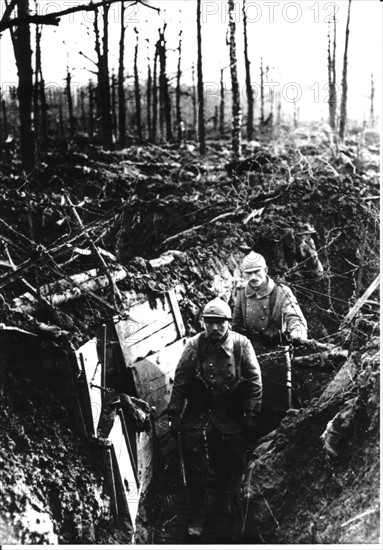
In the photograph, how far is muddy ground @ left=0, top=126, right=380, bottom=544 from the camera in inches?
133

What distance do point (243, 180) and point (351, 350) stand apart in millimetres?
5734

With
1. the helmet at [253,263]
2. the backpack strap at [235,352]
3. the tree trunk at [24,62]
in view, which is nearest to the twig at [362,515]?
the backpack strap at [235,352]

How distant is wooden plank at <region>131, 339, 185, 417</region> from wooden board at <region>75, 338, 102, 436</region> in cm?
58

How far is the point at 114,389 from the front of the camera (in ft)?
15.8

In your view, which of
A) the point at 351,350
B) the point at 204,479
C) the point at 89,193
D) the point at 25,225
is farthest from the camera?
the point at 89,193

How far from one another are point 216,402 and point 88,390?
1.27 m

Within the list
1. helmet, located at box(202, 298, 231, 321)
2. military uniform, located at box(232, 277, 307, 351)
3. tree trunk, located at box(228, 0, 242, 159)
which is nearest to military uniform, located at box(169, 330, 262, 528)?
helmet, located at box(202, 298, 231, 321)

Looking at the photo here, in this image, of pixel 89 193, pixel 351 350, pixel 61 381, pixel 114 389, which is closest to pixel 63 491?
pixel 61 381

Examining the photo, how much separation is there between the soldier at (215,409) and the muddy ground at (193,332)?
37cm

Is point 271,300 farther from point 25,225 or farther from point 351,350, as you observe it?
point 25,225

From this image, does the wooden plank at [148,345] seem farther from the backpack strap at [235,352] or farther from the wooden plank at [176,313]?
the backpack strap at [235,352]

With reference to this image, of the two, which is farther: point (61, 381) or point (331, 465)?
point (61, 381)

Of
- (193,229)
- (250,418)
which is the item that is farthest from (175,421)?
(193,229)

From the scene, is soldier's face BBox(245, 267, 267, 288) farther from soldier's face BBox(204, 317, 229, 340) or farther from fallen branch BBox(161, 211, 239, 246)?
fallen branch BBox(161, 211, 239, 246)
